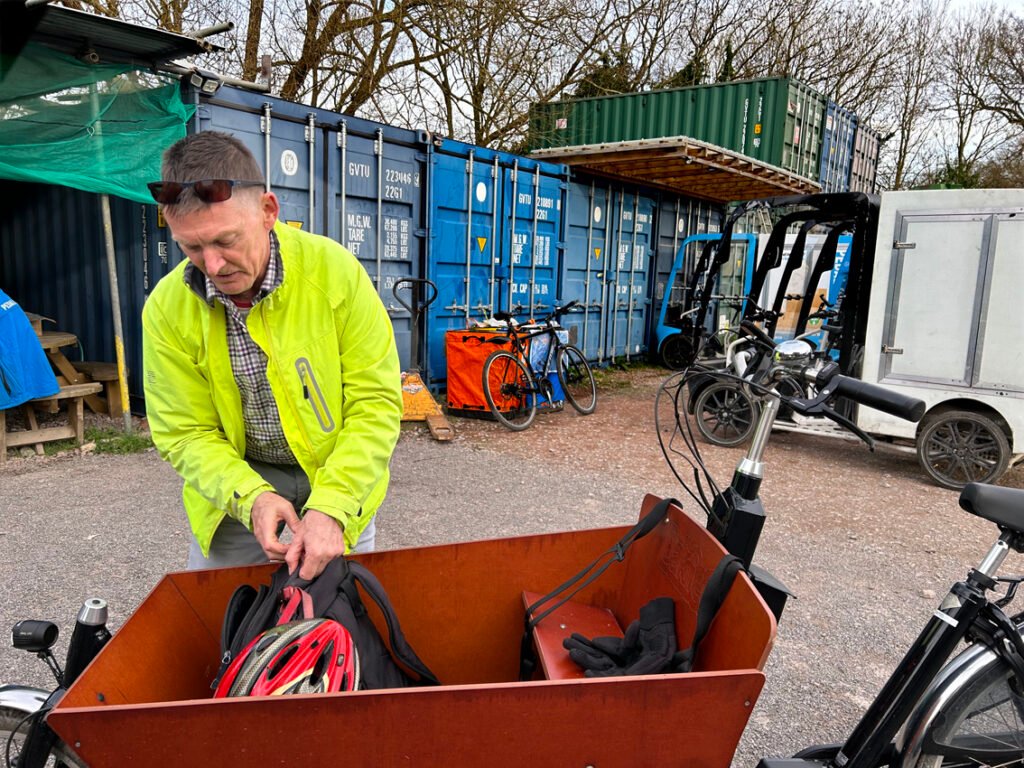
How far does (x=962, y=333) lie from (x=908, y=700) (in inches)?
192

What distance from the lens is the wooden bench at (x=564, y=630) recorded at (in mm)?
2078

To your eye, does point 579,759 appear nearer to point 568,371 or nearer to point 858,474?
point 858,474

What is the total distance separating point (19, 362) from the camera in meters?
5.77

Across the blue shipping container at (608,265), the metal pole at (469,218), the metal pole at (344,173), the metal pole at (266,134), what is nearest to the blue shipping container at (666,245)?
the blue shipping container at (608,265)

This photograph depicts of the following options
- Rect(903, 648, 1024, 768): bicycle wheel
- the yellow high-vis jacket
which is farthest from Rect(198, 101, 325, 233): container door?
Rect(903, 648, 1024, 768): bicycle wheel

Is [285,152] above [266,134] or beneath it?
beneath

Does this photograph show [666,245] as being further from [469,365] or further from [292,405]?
[292,405]

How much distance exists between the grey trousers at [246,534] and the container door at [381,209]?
18.9ft

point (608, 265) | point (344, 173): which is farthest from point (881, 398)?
point (608, 265)

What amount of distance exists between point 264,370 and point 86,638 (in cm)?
76

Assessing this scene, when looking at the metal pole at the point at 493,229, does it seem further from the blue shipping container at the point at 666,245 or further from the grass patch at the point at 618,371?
the blue shipping container at the point at 666,245

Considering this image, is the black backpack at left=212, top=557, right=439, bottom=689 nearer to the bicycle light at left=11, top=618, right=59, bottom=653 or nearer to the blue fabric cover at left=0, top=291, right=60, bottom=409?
the bicycle light at left=11, top=618, right=59, bottom=653

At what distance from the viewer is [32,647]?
5.83 feet

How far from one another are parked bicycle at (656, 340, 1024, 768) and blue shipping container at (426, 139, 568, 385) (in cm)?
699
